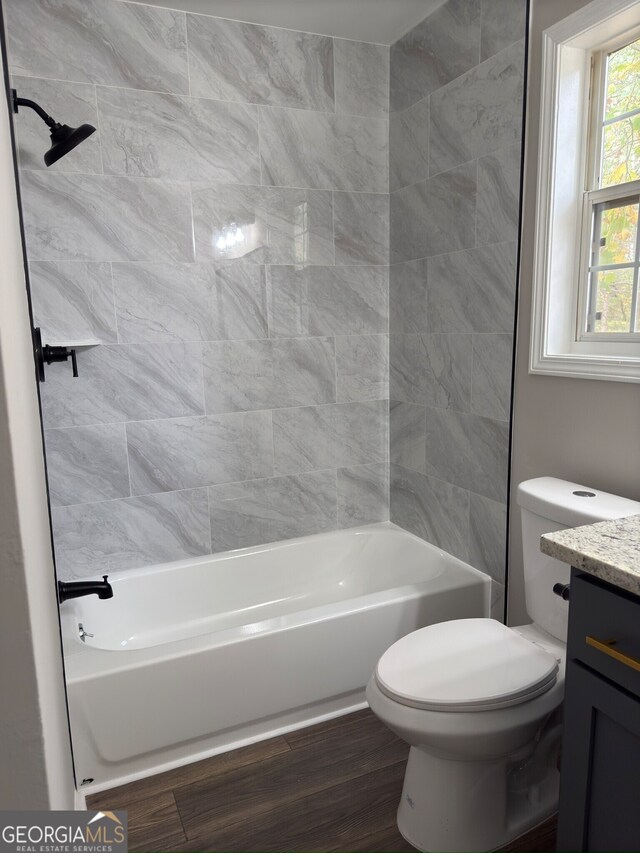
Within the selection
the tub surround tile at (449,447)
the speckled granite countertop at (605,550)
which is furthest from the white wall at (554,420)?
the speckled granite countertop at (605,550)

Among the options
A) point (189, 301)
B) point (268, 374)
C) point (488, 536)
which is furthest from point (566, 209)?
point (189, 301)

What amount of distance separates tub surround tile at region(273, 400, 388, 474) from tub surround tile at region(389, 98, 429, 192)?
1057mm

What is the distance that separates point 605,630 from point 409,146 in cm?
225

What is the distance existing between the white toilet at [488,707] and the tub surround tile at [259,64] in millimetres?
1938

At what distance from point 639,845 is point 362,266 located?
2352 millimetres

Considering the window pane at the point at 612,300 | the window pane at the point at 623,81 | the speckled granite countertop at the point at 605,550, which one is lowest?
the speckled granite countertop at the point at 605,550

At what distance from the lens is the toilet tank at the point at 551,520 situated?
163 cm

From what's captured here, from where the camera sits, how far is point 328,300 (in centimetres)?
276

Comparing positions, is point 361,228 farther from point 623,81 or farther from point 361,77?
point 623,81

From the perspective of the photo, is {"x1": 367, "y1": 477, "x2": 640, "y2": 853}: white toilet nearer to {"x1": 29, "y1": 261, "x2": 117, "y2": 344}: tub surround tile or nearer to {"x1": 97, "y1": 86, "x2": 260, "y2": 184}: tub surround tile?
{"x1": 29, "y1": 261, "x2": 117, "y2": 344}: tub surround tile

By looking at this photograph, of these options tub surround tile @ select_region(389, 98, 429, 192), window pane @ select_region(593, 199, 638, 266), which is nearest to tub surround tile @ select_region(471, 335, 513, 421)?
window pane @ select_region(593, 199, 638, 266)

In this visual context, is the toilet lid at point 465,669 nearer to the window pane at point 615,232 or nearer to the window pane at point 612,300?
the window pane at point 612,300

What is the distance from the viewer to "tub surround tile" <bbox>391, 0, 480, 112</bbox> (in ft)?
7.27

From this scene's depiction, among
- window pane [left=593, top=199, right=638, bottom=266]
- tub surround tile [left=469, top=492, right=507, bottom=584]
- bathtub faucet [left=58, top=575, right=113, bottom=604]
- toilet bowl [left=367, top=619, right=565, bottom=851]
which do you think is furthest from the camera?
tub surround tile [left=469, top=492, right=507, bottom=584]
